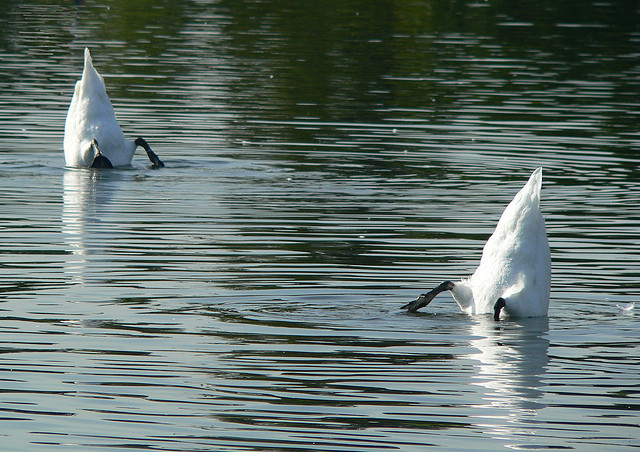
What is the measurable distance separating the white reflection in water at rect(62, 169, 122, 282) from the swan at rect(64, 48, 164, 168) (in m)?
0.22

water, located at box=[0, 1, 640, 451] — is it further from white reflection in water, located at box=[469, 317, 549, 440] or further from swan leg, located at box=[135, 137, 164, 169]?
swan leg, located at box=[135, 137, 164, 169]

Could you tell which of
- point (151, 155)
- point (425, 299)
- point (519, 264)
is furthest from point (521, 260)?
point (151, 155)

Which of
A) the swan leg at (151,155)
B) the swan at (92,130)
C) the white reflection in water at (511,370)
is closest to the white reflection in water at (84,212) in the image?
the swan at (92,130)

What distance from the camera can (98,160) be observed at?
17.3 meters

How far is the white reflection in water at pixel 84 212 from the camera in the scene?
39.0 feet

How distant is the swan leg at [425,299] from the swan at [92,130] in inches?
304

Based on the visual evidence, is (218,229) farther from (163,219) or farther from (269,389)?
(269,389)

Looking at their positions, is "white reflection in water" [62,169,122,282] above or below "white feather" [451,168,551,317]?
below

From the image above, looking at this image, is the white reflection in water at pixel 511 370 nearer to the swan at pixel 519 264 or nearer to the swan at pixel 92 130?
the swan at pixel 519 264

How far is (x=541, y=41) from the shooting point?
37.9 meters

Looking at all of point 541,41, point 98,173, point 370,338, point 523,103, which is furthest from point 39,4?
point 370,338

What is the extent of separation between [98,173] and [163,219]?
3.45 metres

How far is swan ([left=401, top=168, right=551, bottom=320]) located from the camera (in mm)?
9742

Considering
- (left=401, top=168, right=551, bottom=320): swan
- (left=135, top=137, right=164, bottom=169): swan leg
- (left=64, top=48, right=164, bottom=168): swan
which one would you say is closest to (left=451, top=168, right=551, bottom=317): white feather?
(left=401, top=168, right=551, bottom=320): swan
